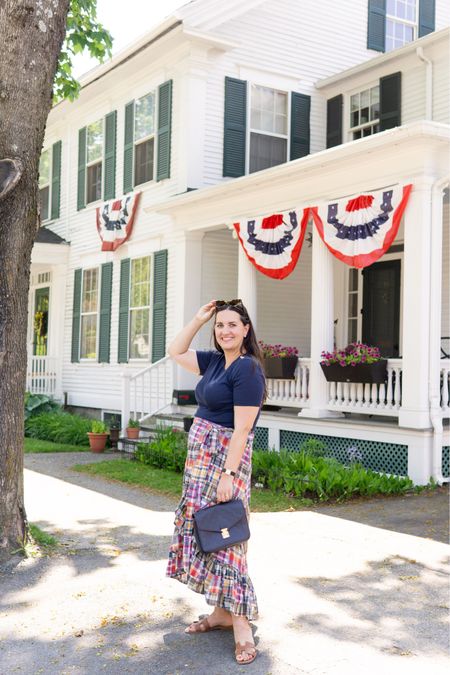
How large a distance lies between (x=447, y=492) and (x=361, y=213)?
3487mm

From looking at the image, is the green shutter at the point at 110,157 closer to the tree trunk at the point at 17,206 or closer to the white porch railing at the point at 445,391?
the white porch railing at the point at 445,391

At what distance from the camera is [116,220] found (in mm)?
14992

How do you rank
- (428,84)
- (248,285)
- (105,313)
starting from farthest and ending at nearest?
(105,313), (428,84), (248,285)

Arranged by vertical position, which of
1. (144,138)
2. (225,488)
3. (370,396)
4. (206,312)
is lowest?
(225,488)

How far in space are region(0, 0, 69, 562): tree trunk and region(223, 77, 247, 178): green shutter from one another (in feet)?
25.6

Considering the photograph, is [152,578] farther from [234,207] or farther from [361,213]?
[234,207]

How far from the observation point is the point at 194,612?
462 cm

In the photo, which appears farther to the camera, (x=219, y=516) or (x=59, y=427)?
(x=59, y=427)

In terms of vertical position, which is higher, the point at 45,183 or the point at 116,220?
the point at 45,183

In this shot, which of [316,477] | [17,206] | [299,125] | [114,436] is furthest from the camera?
[299,125]

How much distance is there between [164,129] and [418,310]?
6.77 metres

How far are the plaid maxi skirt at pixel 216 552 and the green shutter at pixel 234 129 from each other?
988 centimetres

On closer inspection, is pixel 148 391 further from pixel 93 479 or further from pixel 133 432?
pixel 93 479

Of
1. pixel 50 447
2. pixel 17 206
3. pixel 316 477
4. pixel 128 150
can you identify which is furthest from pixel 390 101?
pixel 17 206
